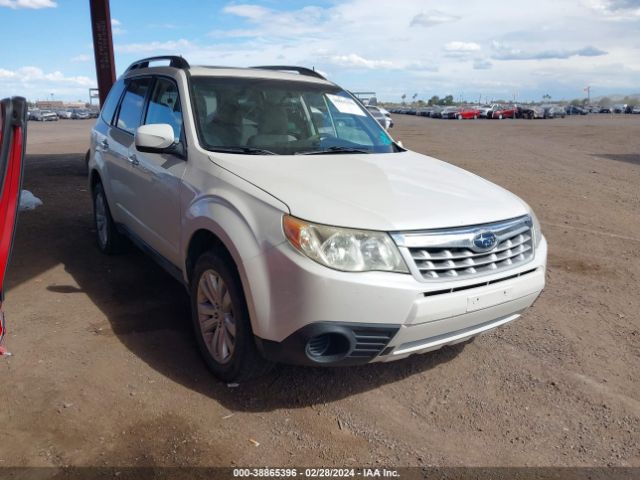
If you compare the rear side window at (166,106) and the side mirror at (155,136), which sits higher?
the rear side window at (166,106)

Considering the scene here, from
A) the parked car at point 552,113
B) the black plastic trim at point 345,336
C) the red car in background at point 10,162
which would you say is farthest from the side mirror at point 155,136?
the parked car at point 552,113

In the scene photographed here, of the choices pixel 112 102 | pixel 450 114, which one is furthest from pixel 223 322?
pixel 450 114

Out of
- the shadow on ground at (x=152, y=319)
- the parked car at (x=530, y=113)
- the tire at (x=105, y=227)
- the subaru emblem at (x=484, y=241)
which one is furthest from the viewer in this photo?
the parked car at (x=530, y=113)

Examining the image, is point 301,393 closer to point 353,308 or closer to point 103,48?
point 353,308

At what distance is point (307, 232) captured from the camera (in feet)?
8.68

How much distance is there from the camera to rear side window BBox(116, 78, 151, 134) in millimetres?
4547

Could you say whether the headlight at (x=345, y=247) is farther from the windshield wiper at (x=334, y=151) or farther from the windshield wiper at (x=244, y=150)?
the windshield wiper at (x=334, y=151)

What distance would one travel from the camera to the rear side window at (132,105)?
14.9ft

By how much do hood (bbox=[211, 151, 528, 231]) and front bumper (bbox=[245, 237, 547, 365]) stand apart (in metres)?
0.26

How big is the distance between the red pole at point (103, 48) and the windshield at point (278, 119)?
8544 millimetres

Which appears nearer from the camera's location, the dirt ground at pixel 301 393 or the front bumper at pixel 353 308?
the front bumper at pixel 353 308

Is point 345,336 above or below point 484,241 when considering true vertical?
below

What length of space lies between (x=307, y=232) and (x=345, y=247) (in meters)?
0.19

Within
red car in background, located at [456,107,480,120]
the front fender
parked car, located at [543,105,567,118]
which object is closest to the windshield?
the front fender
